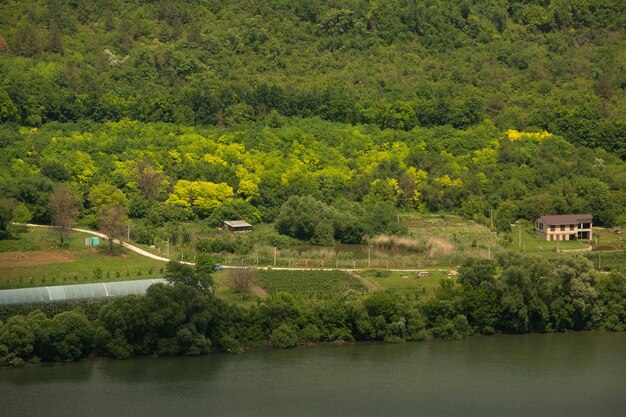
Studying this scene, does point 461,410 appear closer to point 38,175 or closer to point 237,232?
point 237,232

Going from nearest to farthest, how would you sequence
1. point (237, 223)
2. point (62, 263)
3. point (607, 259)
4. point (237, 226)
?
1. point (62, 263)
2. point (607, 259)
3. point (237, 226)
4. point (237, 223)

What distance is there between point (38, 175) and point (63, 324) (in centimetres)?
1852

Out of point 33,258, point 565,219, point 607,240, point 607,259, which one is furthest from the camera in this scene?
point 565,219

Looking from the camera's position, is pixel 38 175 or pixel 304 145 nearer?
pixel 38 175

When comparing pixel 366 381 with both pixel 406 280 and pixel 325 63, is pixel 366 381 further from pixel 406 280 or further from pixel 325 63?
pixel 325 63

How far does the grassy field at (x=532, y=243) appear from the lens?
6450cm

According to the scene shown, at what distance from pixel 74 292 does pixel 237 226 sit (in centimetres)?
1278

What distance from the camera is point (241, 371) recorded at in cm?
4966

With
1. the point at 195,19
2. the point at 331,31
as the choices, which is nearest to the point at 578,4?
the point at 331,31

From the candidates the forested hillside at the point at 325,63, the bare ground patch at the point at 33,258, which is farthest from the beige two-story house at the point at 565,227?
the bare ground patch at the point at 33,258

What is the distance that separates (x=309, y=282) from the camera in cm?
5791

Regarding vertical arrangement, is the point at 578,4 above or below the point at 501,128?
above

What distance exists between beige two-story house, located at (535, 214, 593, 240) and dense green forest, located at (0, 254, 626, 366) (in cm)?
863

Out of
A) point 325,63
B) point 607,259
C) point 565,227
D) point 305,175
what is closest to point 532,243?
point 565,227
